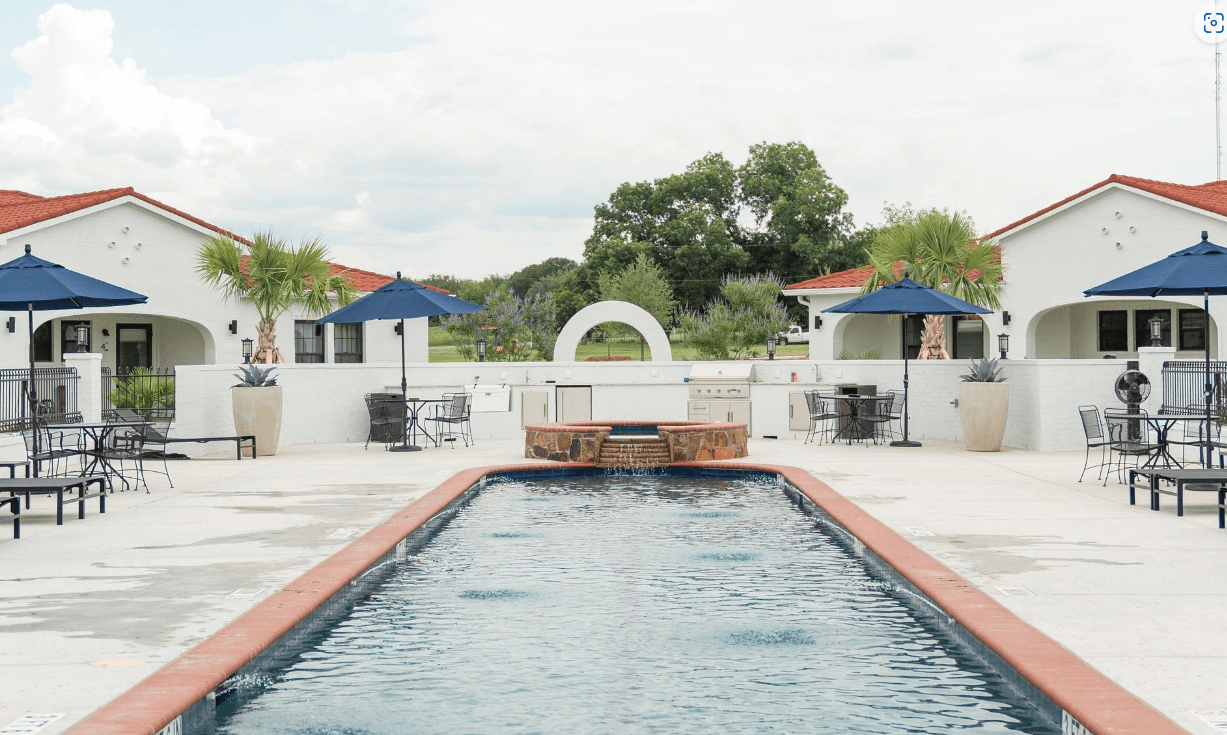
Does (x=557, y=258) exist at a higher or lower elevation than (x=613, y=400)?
higher

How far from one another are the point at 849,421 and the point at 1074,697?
48.2ft

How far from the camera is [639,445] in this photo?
51.9ft

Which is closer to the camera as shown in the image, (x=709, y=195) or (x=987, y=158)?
(x=987, y=158)

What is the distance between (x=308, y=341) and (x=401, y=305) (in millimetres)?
11198

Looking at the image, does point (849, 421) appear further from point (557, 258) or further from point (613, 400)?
point (557, 258)

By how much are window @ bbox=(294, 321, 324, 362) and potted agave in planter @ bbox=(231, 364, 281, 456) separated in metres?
11.0

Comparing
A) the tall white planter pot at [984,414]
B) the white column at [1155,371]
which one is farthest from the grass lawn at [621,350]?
the white column at [1155,371]

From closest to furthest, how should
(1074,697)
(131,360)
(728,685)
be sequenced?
1. (1074,697)
2. (728,685)
3. (131,360)

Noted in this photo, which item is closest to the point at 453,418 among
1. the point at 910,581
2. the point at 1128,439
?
the point at 1128,439

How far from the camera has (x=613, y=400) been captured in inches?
830

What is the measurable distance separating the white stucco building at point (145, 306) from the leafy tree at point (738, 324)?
1059 cm

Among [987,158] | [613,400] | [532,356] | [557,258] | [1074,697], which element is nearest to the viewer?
[1074,697]

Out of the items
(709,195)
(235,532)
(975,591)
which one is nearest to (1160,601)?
(975,591)

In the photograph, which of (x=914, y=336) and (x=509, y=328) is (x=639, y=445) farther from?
(x=509, y=328)
